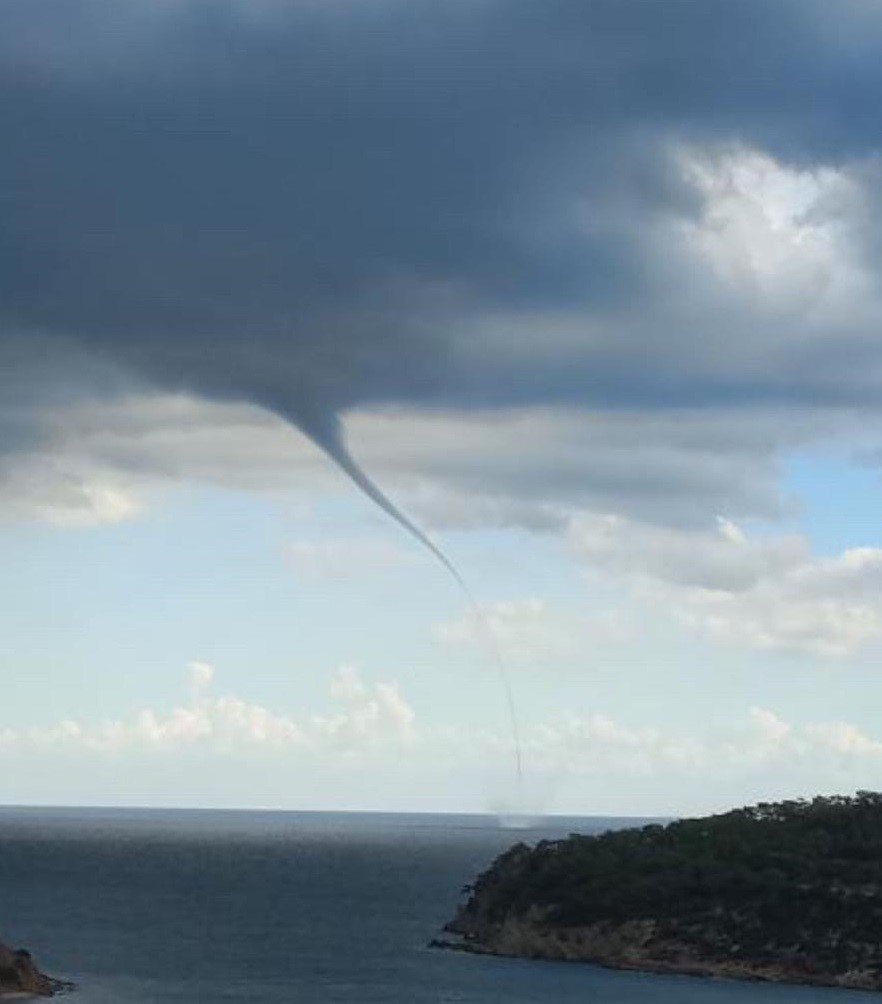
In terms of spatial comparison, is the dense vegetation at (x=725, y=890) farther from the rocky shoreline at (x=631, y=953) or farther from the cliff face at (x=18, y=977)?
the cliff face at (x=18, y=977)

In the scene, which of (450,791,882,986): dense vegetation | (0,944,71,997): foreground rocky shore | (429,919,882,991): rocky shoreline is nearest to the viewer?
(0,944,71,997): foreground rocky shore

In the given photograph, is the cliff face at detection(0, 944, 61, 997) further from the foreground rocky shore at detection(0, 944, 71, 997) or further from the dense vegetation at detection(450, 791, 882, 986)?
the dense vegetation at detection(450, 791, 882, 986)

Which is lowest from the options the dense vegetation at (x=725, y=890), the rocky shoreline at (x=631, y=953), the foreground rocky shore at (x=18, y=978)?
the foreground rocky shore at (x=18, y=978)

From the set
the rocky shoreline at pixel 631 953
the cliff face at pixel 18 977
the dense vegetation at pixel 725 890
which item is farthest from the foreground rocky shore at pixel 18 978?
the dense vegetation at pixel 725 890

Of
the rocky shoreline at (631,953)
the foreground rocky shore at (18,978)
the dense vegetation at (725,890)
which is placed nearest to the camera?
the foreground rocky shore at (18,978)

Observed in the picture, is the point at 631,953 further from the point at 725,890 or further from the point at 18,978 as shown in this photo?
the point at 18,978

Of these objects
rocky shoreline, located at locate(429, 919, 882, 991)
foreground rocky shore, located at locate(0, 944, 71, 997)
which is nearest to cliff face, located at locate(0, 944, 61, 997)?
foreground rocky shore, located at locate(0, 944, 71, 997)

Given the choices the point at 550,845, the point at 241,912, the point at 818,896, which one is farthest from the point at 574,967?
the point at 241,912
